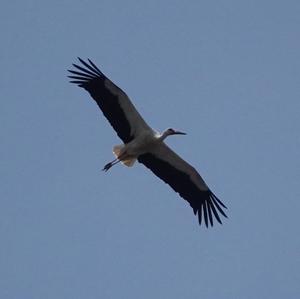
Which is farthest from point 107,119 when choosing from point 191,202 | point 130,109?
point 191,202

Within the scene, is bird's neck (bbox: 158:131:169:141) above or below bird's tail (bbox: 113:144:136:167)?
above

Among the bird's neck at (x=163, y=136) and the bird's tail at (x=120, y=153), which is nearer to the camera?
the bird's tail at (x=120, y=153)

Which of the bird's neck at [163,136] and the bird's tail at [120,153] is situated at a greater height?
the bird's neck at [163,136]

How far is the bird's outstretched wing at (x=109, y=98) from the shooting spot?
71.8 feet

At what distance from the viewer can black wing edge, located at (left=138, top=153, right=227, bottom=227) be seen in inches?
885

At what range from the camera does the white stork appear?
72.0 ft

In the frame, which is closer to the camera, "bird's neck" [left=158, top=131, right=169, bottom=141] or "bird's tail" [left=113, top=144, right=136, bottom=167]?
"bird's tail" [left=113, top=144, right=136, bottom=167]

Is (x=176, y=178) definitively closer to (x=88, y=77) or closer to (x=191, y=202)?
(x=191, y=202)

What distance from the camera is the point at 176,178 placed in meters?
22.5

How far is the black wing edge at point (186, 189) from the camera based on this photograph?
22.5 meters

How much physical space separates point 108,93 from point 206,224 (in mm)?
2788

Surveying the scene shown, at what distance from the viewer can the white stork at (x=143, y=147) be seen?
21.9 m

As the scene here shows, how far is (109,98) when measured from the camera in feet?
71.9

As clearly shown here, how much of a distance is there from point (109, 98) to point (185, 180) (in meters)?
1.97
